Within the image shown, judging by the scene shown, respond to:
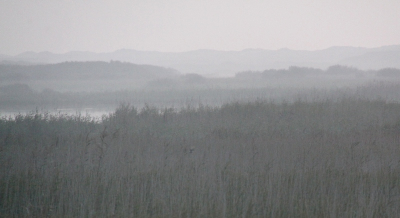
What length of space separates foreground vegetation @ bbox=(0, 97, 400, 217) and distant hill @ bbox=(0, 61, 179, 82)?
21618mm

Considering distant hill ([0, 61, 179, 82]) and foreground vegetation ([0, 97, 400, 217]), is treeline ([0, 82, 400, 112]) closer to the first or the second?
distant hill ([0, 61, 179, 82])

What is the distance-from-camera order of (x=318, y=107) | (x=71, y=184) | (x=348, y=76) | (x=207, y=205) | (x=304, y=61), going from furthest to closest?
(x=304, y=61) → (x=348, y=76) → (x=318, y=107) → (x=71, y=184) → (x=207, y=205)

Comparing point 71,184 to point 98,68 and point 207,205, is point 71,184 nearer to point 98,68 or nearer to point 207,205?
point 207,205

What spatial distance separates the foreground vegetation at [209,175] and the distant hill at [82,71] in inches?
851

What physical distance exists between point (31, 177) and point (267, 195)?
3540 millimetres

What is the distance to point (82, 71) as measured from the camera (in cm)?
3578

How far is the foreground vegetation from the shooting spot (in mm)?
5250

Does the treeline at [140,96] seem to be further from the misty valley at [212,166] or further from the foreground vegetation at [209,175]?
the foreground vegetation at [209,175]

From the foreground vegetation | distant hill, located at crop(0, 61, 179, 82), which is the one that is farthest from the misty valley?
distant hill, located at crop(0, 61, 179, 82)

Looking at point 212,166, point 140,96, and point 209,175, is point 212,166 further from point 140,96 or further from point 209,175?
point 140,96

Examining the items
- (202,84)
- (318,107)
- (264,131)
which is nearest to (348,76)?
(202,84)

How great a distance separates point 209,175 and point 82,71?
31.7m

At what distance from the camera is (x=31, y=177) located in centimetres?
610

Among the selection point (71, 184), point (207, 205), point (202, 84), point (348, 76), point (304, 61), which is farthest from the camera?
point (304, 61)
